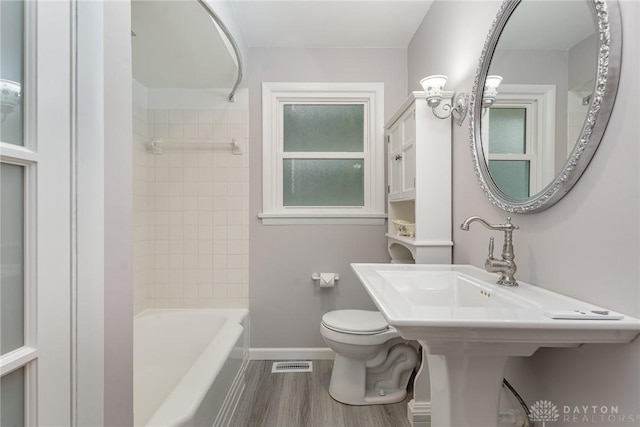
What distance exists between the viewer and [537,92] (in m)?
1.11

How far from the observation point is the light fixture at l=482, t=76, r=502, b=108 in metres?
1.32

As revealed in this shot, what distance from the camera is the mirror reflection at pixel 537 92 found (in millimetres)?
927

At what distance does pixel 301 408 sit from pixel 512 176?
1.66 metres

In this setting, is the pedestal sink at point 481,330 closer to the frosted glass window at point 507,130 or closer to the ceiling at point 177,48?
the frosted glass window at point 507,130

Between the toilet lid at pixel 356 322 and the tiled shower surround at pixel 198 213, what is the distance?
837 mm

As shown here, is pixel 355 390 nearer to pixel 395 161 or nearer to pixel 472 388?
pixel 472 388

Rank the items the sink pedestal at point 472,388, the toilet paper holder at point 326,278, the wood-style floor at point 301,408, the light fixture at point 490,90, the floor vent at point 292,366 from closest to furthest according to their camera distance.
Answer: the sink pedestal at point 472,388
the light fixture at point 490,90
the wood-style floor at point 301,408
the floor vent at point 292,366
the toilet paper holder at point 326,278

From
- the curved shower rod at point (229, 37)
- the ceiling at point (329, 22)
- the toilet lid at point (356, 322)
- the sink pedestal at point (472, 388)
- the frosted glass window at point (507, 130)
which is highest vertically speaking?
the ceiling at point (329, 22)

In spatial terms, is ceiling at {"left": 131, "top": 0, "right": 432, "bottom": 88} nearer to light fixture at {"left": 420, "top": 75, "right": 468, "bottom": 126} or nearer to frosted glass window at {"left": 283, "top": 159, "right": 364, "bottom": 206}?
light fixture at {"left": 420, "top": 75, "right": 468, "bottom": 126}

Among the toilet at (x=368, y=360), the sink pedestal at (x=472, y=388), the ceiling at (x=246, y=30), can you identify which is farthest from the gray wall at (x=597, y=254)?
the ceiling at (x=246, y=30)

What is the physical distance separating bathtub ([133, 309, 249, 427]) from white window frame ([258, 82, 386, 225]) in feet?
2.93

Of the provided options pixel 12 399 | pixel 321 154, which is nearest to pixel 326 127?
pixel 321 154

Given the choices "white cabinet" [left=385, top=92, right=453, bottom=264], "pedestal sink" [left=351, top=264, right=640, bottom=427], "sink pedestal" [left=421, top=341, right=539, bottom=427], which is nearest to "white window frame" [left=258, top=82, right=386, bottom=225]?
"white cabinet" [left=385, top=92, right=453, bottom=264]

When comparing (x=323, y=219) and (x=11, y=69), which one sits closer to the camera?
(x=11, y=69)
